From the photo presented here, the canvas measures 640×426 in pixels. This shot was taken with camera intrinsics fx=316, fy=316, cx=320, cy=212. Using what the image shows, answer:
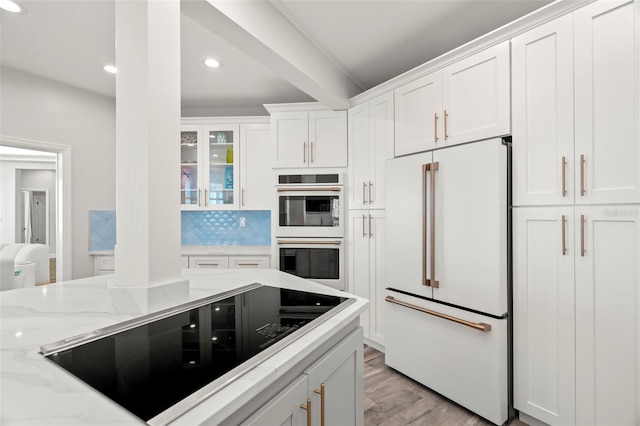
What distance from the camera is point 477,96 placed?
78.1 inches

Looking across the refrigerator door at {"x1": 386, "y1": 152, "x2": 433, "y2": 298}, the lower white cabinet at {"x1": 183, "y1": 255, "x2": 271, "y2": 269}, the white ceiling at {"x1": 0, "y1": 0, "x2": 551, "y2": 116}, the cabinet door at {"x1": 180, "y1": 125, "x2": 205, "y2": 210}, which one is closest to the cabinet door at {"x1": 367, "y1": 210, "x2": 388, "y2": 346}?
the refrigerator door at {"x1": 386, "y1": 152, "x2": 433, "y2": 298}

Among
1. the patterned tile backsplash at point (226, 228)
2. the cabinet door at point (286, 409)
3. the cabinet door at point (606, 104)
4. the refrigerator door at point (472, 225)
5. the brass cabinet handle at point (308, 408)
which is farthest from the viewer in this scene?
the patterned tile backsplash at point (226, 228)

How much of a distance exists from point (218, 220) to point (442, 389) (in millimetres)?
3024

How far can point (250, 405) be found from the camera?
0.69 metres

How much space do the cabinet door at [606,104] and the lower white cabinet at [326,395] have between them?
139 centimetres

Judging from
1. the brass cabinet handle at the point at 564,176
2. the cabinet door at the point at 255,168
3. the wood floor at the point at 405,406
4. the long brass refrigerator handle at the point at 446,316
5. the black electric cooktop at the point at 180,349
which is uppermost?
the cabinet door at the point at 255,168

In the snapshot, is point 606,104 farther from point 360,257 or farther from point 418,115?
point 360,257

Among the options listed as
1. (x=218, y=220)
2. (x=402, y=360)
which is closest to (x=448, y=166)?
(x=402, y=360)

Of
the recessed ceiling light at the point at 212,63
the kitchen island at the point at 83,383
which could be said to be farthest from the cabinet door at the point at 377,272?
the recessed ceiling light at the point at 212,63

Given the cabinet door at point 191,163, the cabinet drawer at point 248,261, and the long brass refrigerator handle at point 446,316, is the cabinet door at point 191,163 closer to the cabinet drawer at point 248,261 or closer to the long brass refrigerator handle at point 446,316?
the cabinet drawer at point 248,261

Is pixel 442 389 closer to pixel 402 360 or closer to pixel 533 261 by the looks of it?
pixel 402 360

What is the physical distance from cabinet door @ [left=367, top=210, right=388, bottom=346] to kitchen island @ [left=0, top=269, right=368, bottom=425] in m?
1.41

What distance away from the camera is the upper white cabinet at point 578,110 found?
146 cm

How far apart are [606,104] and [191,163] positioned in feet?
11.9
